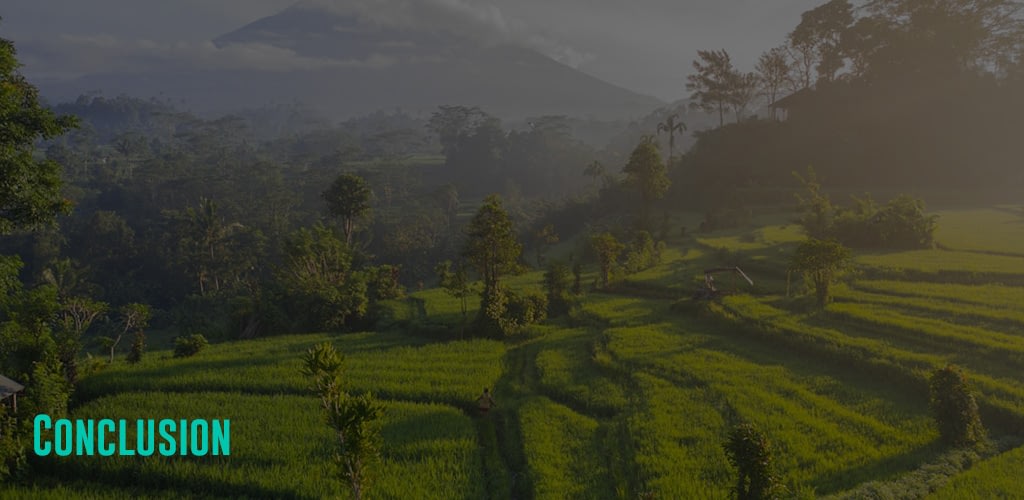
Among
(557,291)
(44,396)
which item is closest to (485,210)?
(557,291)

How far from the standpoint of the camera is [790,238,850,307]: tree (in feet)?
59.4

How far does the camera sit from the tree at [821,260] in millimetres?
18109

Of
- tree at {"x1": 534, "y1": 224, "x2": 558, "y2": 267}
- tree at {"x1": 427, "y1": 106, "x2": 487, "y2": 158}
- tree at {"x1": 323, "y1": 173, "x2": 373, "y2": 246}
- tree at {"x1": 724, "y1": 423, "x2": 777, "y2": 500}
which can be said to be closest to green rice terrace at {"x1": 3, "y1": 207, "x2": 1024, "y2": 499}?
tree at {"x1": 724, "y1": 423, "x2": 777, "y2": 500}

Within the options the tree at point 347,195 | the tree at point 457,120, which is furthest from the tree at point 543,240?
the tree at point 457,120

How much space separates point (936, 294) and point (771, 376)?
9.29 meters

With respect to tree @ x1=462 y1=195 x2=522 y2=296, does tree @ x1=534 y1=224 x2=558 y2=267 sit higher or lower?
lower

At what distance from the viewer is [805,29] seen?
54.2 m

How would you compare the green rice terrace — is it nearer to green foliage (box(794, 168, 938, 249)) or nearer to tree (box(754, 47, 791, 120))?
green foliage (box(794, 168, 938, 249))

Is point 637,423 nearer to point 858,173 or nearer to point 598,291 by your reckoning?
point 598,291

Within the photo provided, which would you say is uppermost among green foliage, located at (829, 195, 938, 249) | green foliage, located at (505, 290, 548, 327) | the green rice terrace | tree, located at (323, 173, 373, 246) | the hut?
tree, located at (323, 173, 373, 246)

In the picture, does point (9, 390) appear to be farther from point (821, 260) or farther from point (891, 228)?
point (891, 228)

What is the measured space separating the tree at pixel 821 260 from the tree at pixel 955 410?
7.96m

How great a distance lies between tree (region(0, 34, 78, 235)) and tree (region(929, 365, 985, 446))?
18.7 metres

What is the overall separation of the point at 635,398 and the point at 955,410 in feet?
20.0
